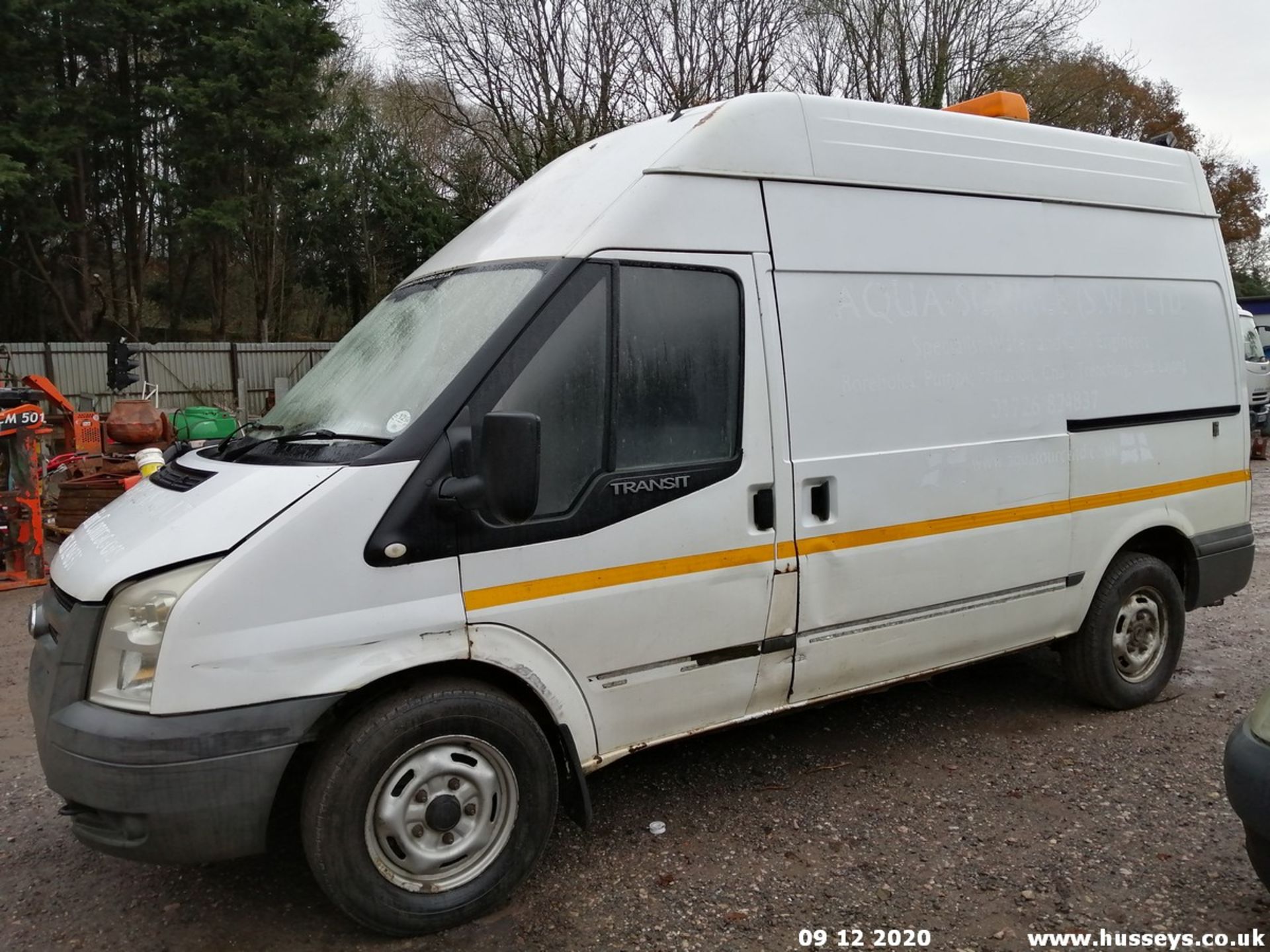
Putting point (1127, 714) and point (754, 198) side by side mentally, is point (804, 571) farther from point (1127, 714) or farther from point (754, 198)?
point (1127, 714)

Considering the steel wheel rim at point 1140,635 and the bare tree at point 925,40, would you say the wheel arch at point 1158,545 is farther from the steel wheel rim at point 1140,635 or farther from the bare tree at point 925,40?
the bare tree at point 925,40

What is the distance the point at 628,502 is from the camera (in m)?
3.22

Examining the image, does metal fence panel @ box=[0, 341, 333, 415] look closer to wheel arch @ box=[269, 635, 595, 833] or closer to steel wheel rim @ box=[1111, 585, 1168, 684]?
steel wheel rim @ box=[1111, 585, 1168, 684]

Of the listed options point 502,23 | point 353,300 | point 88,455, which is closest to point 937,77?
point 502,23

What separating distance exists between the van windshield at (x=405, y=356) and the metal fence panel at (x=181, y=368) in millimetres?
15988

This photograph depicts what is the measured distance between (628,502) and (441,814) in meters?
1.14

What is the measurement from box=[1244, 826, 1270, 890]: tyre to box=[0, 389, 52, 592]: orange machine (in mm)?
8736

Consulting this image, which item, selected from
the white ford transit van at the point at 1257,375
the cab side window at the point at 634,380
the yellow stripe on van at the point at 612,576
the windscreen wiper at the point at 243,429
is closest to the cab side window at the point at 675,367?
the cab side window at the point at 634,380

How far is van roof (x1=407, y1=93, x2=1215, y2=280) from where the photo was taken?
3.36 meters

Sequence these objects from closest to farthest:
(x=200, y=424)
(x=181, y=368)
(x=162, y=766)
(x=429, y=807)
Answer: (x=162, y=766), (x=429, y=807), (x=200, y=424), (x=181, y=368)

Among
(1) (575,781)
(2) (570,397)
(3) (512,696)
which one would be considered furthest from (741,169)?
(1) (575,781)

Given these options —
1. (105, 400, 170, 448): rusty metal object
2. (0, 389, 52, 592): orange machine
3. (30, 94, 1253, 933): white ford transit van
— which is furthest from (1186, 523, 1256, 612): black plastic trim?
(105, 400, 170, 448): rusty metal object

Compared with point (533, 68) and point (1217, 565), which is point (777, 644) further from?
point (533, 68)

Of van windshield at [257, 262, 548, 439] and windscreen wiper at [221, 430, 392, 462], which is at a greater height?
van windshield at [257, 262, 548, 439]
